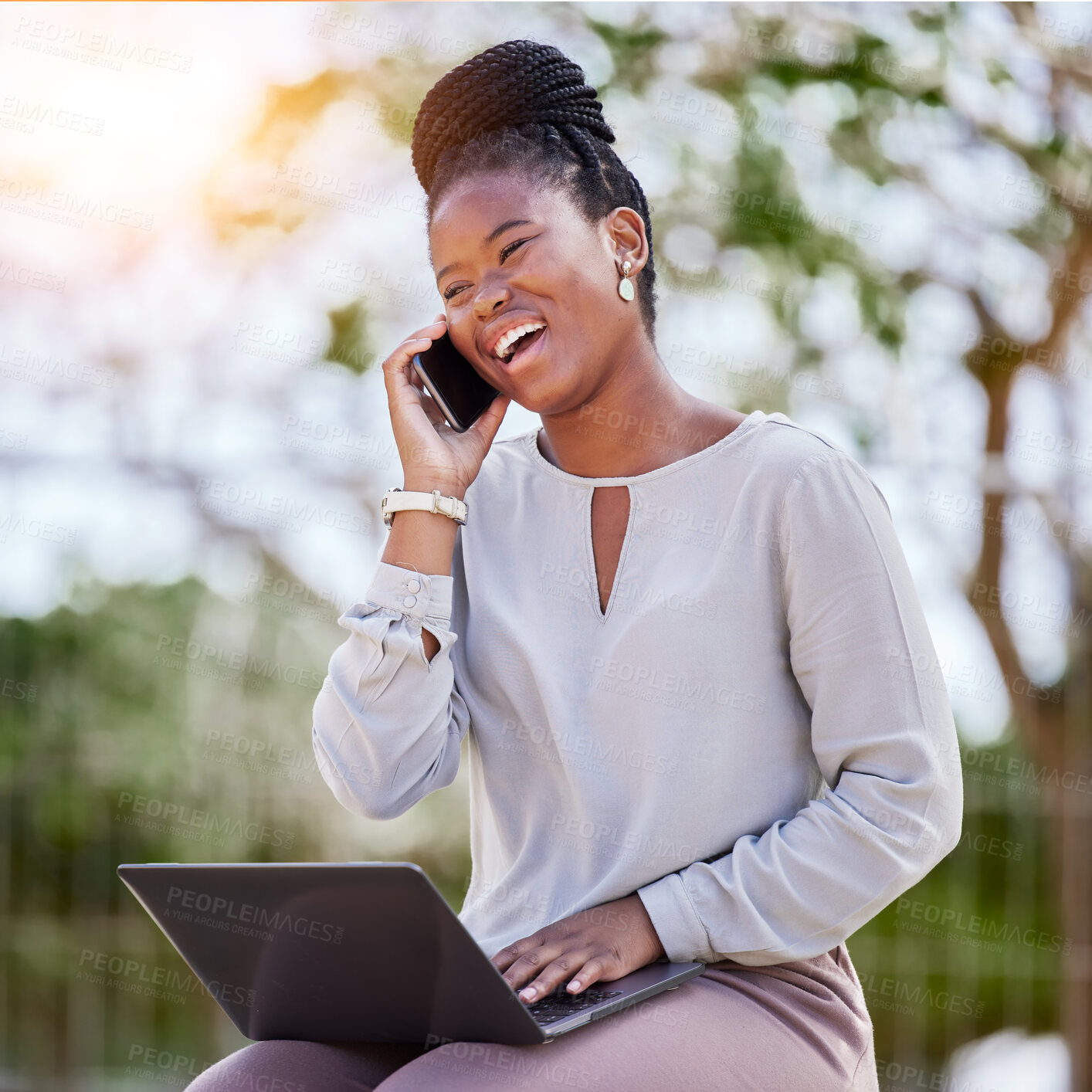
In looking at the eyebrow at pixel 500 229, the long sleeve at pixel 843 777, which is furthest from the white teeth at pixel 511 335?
the long sleeve at pixel 843 777

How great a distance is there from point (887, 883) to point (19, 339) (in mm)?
3503

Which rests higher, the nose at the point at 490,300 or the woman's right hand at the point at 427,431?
the nose at the point at 490,300

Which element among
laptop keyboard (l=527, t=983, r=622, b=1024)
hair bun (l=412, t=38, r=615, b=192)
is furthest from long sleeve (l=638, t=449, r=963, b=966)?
hair bun (l=412, t=38, r=615, b=192)

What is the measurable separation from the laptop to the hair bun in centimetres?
104

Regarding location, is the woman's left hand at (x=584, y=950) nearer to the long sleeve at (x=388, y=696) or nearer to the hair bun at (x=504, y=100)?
the long sleeve at (x=388, y=696)

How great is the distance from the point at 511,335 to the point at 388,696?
497 mm

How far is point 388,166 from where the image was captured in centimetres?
413

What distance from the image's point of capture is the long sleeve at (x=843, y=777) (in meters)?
1.35

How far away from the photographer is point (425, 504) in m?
1.63

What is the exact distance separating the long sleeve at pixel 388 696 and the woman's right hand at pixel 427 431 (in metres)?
0.15

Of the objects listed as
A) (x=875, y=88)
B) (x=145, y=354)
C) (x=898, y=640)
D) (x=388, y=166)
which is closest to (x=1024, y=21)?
(x=875, y=88)

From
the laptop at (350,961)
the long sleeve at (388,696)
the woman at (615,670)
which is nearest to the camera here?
the laptop at (350,961)

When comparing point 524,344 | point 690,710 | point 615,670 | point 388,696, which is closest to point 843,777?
point 690,710

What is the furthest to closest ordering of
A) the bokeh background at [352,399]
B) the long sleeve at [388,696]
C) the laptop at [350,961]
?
1. the bokeh background at [352,399]
2. the long sleeve at [388,696]
3. the laptop at [350,961]
